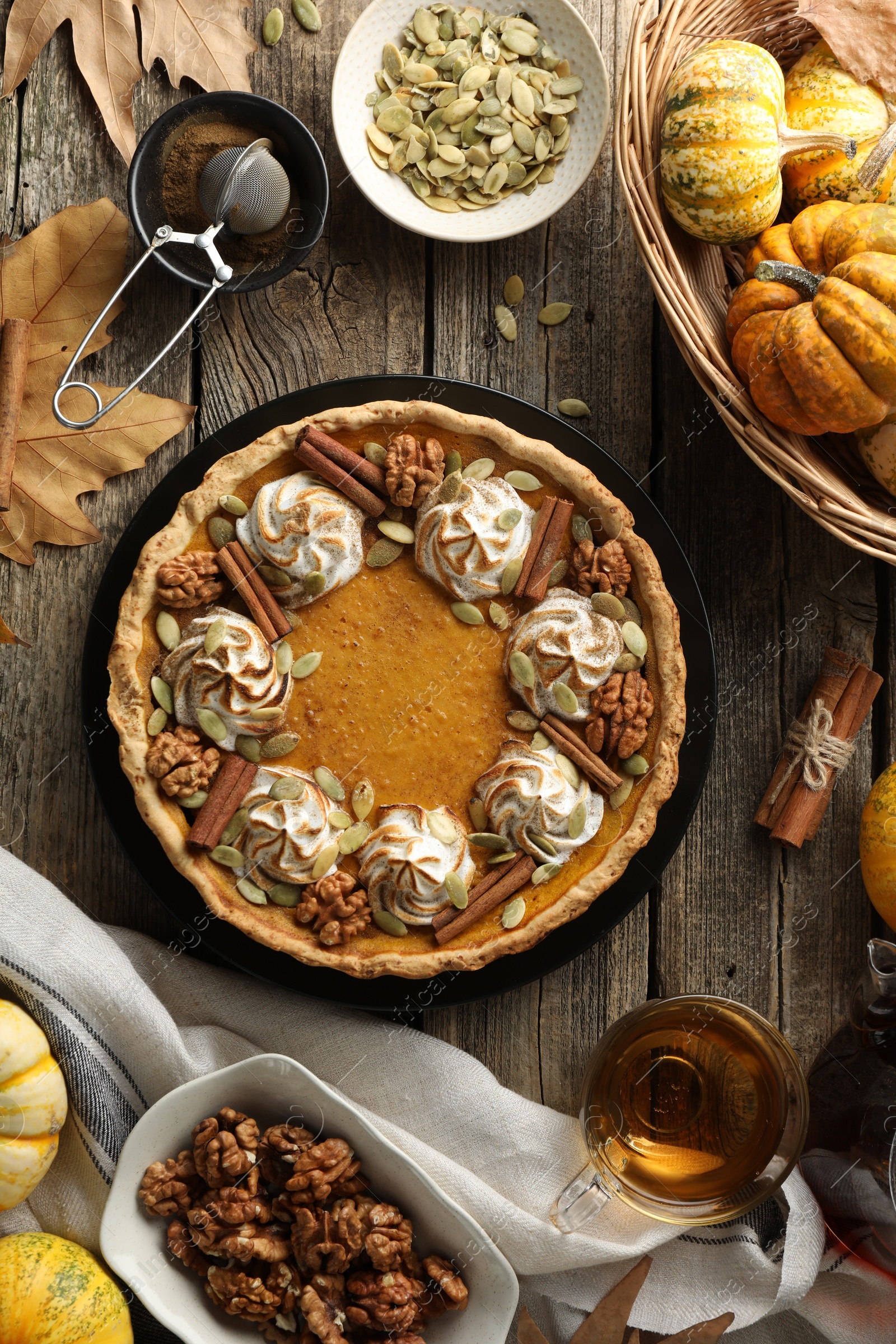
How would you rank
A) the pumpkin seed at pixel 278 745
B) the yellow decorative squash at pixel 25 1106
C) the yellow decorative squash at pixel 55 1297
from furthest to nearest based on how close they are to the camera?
the pumpkin seed at pixel 278 745
the yellow decorative squash at pixel 25 1106
the yellow decorative squash at pixel 55 1297

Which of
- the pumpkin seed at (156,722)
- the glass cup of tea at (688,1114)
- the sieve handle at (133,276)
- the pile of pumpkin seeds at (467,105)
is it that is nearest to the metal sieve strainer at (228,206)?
the sieve handle at (133,276)

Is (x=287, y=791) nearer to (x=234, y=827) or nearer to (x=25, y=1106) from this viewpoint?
(x=234, y=827)

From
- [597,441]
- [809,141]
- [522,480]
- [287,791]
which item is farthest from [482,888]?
[809,141]

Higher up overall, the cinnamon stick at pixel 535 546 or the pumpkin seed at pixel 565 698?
the cinnamon stick at pixel 535 546

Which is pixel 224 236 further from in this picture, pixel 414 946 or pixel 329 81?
pixel 414 946

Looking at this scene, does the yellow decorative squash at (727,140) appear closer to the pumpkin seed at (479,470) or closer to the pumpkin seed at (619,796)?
the pumpkin seed at (479,470)

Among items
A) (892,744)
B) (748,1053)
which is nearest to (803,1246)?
(748,1053)

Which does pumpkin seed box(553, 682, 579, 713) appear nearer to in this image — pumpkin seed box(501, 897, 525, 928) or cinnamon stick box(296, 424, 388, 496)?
pumpkin seed box(501, 897, 525, 928)
